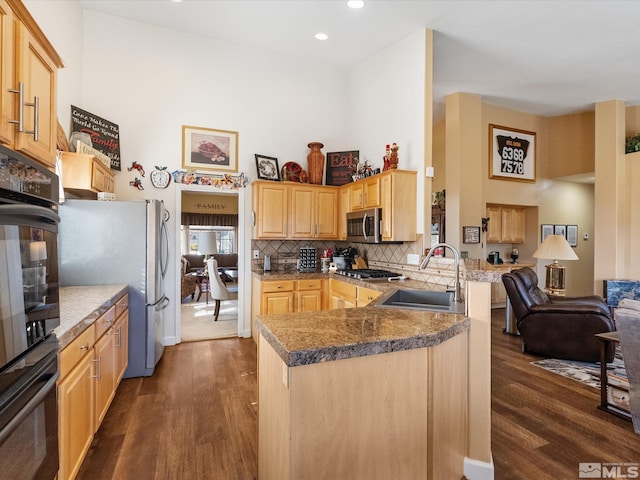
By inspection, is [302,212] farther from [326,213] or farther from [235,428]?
[235,428]

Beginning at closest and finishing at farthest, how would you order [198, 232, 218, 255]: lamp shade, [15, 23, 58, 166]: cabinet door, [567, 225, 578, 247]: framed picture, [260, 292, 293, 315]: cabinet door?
[15, 23, 58, 166]: cabinet door → [260, 292, 293, 315]: cabinet door → [567, 225, 578, 247]: framed picture → [198, 232, 218, 255]: lamp shade

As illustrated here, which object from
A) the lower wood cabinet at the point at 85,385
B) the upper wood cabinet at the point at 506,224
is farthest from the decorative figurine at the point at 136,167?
the upper wood cabinet at the point at 506,224

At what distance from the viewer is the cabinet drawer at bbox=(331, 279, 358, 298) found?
12.1 feet

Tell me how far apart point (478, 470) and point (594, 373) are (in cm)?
240

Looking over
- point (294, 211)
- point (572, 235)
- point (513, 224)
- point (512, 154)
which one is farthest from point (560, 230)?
point (294, 211)

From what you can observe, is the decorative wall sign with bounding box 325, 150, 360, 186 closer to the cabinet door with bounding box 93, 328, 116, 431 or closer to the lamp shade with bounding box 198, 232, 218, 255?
the cabinet door with bounding box 93, 328, 116, 431

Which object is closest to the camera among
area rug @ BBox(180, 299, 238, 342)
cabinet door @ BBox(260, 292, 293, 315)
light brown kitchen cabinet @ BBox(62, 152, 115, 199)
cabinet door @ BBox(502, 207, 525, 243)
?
light brown kitchen cabinet @ BBox(62, 152, 115, 199)

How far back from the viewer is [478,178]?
5660 millimetres

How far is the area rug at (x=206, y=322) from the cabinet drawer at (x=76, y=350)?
2565mm

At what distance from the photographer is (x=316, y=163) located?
15.6 feet

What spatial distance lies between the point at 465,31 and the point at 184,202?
7533 millimetres

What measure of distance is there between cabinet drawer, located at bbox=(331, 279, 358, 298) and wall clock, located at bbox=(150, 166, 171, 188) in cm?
248

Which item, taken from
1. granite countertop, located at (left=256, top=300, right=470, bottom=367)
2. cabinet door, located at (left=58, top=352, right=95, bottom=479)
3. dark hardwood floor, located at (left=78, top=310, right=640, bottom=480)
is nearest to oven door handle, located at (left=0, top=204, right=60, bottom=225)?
cabinet door, located at (left=58, top=352, right=95, bottom=479)

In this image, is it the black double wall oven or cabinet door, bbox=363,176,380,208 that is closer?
the black double wall oven
